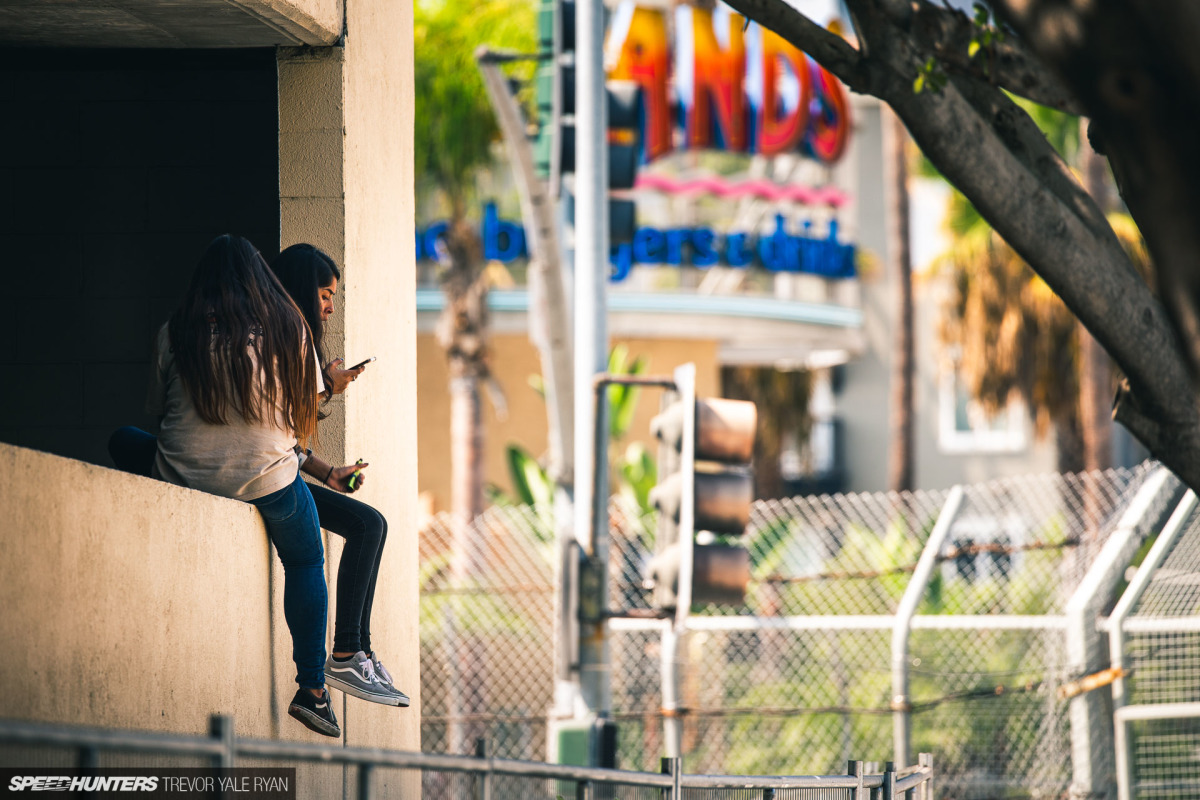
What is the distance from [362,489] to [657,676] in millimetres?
6219

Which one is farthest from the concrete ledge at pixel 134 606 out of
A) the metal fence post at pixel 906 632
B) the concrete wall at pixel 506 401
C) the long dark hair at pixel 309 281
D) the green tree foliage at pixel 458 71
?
the concrete wall at pixel 506 401

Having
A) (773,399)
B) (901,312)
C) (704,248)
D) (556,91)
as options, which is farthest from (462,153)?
(773,399)

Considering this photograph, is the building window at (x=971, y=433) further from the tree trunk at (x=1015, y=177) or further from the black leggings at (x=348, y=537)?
the black leggings at (x=348, y=537)

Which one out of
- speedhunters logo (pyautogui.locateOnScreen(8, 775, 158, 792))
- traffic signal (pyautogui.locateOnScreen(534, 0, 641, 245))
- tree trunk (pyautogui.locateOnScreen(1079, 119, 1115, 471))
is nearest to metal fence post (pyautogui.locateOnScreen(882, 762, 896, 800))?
speedhunters logo (pyautogui.locateOnScreen(8, 775, 158, 792))

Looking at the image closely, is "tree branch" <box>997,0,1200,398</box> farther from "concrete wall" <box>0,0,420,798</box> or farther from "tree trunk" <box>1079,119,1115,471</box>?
"tree trunk" <box>1079,119,1115,471</box>

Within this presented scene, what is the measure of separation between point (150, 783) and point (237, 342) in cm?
131

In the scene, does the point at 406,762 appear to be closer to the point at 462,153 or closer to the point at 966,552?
the point at 966,552

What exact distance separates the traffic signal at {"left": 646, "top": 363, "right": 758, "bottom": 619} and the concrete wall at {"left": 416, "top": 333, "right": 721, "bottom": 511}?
1361 centimetres

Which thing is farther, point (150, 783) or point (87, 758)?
point (150, 783)

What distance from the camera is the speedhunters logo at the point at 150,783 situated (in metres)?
2.58

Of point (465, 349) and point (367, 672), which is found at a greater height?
point (465, 349)

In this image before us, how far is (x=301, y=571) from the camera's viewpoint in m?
4.07

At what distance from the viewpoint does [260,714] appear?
4.27 meters

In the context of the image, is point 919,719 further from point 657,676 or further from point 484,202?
point 484,202
